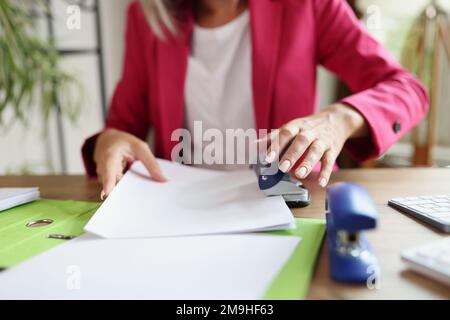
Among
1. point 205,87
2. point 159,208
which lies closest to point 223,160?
point 205,87

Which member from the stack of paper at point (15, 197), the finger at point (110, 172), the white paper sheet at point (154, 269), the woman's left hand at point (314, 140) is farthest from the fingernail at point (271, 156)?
the stack of paper at point (15, 197)

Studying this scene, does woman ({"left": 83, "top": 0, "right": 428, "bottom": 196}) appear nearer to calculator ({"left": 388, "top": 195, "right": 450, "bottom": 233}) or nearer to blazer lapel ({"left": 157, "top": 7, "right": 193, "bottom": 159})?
blazer lapel ({"left": 157, "top": 7, "right": 193, "bottom": 159})

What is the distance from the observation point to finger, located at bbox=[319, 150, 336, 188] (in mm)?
472

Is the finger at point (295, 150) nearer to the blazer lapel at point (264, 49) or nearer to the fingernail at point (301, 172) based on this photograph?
the fingernail at point (301, 172)

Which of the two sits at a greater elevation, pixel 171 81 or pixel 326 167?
pixel 171 81

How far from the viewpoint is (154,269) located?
1.07 ft

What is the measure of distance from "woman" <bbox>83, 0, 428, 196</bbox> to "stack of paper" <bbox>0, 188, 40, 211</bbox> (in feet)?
0.33

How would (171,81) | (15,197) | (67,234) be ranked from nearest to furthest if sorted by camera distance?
(67,234)
(15,197)
(171,81)

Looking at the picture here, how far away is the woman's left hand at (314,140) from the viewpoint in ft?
1.53

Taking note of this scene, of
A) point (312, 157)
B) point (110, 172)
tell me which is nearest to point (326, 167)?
point (312, 157)

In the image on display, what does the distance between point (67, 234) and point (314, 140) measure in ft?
1.00

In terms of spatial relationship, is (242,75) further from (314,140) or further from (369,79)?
(314,140)

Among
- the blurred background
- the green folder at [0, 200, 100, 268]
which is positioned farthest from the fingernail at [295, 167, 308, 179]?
the blurred background

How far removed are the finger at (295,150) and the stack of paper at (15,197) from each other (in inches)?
14.2
